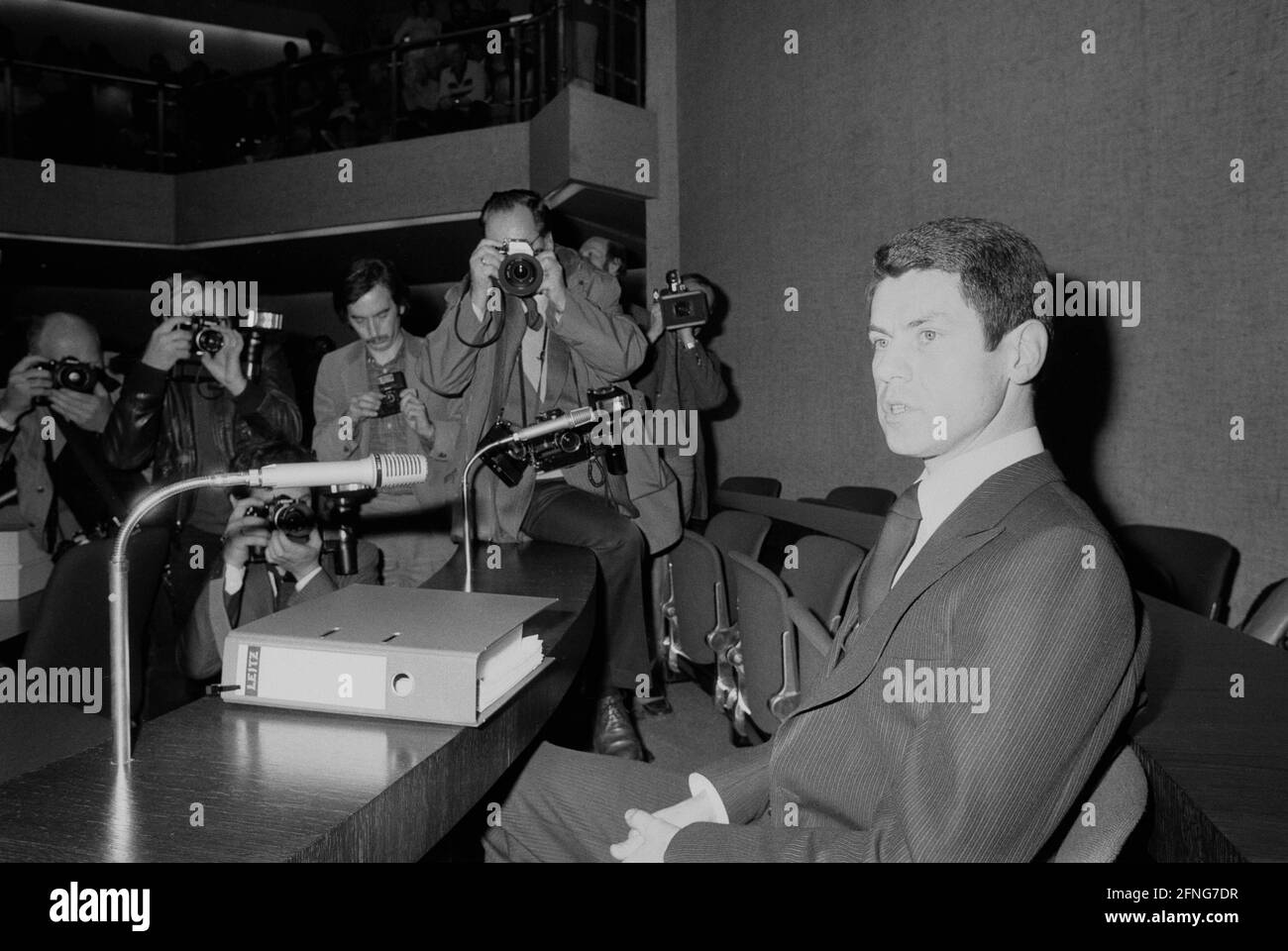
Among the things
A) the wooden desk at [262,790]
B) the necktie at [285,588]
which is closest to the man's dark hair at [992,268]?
the wooden desk at [262,790]

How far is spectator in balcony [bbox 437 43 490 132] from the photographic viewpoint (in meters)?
7.57

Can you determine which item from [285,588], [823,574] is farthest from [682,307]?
[285,588]

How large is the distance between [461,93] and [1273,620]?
7411 millimetres

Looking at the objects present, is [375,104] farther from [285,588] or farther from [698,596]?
[285,588]

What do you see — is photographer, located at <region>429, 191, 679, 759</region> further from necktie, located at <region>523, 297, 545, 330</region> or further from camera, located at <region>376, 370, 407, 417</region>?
camera, located at <region>376, 370, 407, 417</region>

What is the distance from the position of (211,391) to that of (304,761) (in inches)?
95.3

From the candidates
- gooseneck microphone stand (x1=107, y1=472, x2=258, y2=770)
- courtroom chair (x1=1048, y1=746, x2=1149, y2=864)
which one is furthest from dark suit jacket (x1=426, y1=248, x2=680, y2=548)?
courtroom chair (x1=1048, y1=746, x2=1149, y2=864)

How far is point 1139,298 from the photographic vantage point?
2.54 m

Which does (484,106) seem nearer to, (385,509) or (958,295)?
(385,509)

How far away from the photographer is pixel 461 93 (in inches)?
306

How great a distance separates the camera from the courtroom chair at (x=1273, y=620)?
1.85 meters

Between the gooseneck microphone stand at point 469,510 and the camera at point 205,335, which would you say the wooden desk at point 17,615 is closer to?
the gooseneck microphone stand at point 469,510

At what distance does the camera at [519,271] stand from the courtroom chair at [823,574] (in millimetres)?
971
